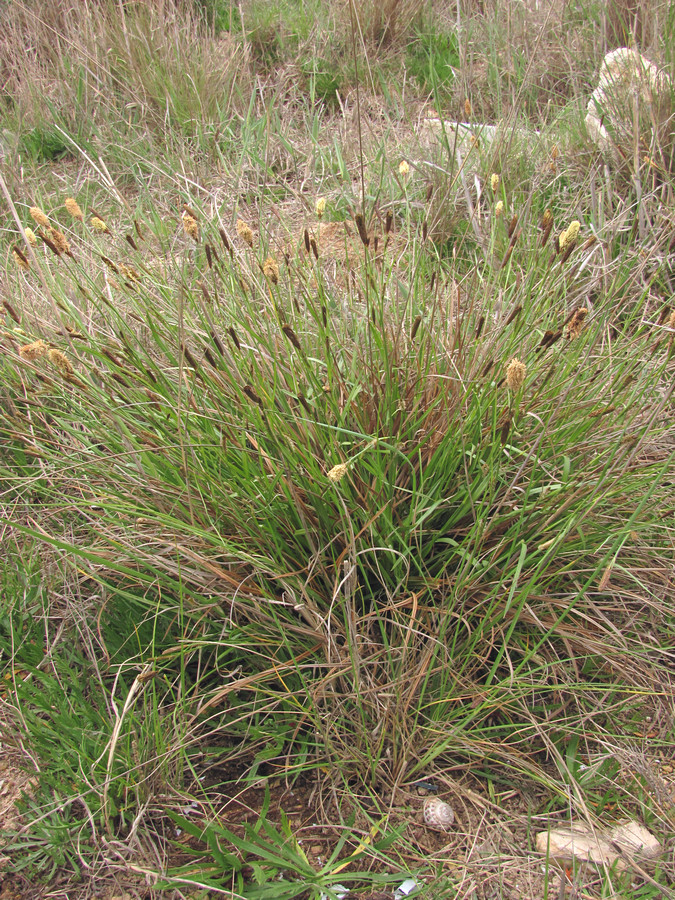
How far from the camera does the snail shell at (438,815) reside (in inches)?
45.4

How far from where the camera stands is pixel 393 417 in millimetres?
1466

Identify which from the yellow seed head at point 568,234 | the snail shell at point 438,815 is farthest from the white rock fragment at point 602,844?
the yellow seed head at point 568,234

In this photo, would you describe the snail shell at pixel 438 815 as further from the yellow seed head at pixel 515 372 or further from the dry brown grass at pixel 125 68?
the dry brown grass at pixel 125 68

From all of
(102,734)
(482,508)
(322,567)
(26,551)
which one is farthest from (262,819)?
(26,551)

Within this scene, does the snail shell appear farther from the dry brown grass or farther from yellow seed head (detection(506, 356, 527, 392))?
the dry brown grass

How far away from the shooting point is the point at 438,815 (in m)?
1.16

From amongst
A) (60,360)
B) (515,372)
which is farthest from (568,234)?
(60,360)

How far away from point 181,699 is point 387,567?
1.56 ft

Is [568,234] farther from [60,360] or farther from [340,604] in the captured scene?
[60,360]

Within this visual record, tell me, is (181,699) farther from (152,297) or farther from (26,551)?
(152,297)

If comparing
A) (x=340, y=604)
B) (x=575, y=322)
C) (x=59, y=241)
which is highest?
(x=59, y=241)

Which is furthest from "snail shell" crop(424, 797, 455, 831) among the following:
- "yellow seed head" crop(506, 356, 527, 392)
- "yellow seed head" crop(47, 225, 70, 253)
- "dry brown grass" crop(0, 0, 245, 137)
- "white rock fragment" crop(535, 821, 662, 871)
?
"dry brown grass" crop(0, 0, 245, 137)

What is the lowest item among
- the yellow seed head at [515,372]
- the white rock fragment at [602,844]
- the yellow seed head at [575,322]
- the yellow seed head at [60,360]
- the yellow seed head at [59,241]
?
the white rock fragment at [602,844]

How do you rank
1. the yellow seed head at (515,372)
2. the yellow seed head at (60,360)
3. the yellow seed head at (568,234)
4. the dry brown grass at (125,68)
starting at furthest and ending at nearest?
the dry brown grass at (125,68) → the yellow seed head at (568,234) → the yellow seed head at (60,360) → the yellow seed head at (515,372)
